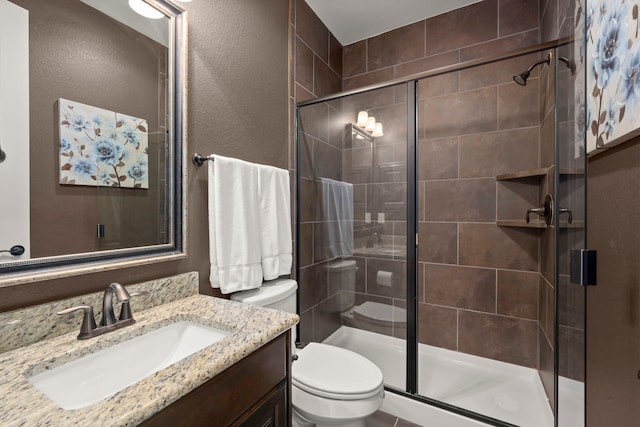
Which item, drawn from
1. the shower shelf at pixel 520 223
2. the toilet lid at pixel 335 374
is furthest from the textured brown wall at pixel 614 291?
the toilet lid at pixel 335 374

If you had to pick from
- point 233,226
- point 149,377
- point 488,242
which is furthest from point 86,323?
point 488,242

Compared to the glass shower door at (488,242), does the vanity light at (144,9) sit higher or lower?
higher

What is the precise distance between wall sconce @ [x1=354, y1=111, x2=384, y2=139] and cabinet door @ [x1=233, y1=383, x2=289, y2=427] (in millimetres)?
1519

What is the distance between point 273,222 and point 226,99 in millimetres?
667

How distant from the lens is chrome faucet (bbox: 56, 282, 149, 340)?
81 centimetres

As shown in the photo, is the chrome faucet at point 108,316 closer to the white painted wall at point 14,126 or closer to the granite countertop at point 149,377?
the granite countertop at point 149,377

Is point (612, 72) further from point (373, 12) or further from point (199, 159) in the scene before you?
point (373, 12)

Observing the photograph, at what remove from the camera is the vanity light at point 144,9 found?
105 cm

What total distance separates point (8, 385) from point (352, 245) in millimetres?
1686

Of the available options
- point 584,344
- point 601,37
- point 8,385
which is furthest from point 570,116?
point 8,385

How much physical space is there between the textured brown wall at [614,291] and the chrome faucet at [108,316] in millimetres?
1370

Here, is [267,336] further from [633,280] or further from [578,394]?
[578,394]

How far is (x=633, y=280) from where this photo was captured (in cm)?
70

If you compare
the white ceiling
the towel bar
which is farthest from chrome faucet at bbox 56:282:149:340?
the white ceiling
